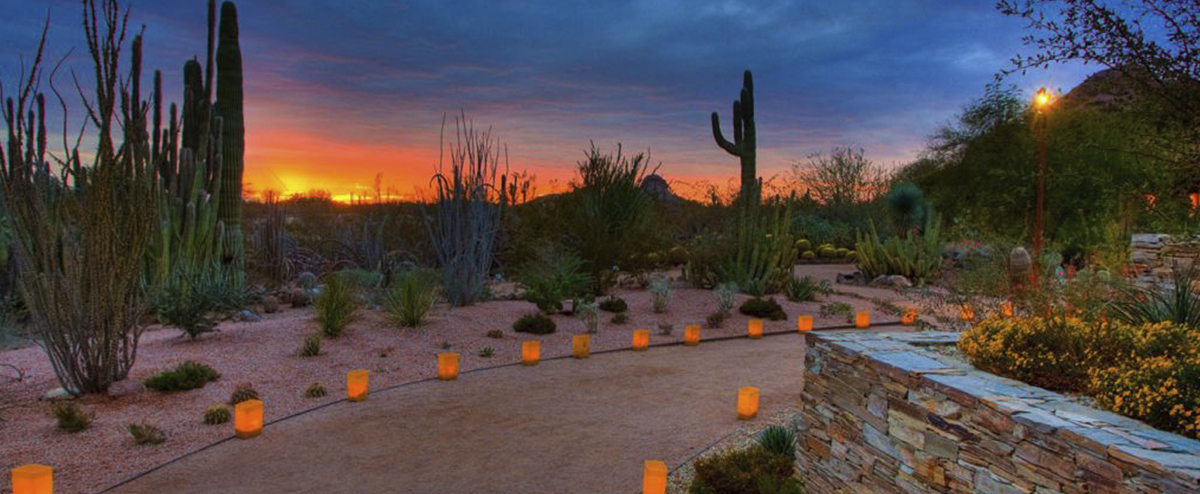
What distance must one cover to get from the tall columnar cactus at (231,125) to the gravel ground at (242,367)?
146 centimetres

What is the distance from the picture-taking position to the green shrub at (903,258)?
15133mm

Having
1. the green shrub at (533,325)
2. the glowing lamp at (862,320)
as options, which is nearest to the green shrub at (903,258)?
the glowing lamp at (862,320)

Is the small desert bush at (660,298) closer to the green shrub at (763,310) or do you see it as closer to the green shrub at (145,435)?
the green shrub at (763,310)

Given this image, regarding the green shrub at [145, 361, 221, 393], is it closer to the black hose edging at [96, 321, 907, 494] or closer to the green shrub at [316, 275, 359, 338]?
the black hose edging at [96, 321, 907, 494]

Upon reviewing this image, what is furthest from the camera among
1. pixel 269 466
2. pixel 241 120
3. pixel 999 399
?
pixel 241 120

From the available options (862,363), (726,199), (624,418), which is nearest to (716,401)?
(624,418)

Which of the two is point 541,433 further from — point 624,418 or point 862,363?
point 862,363

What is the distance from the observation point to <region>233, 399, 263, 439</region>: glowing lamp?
16.7 feet

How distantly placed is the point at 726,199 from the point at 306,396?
2342 cm

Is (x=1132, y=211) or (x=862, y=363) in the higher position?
(x=1132, y=211)

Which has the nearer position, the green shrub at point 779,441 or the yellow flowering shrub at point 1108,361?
the yellow flowering shrub at point 1108,361

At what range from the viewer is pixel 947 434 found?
132 inches

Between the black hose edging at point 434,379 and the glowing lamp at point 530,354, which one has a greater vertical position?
the glowing lamp at point 530,354

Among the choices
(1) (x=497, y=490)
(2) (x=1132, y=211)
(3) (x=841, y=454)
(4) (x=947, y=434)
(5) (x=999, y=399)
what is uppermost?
(2) (x=1132, y=211)
